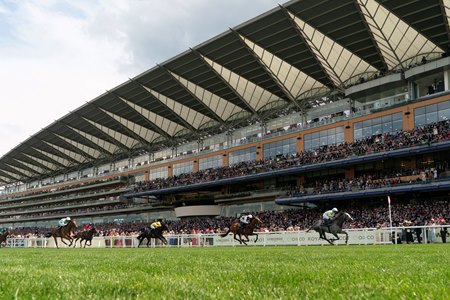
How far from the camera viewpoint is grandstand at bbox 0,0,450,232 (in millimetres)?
43344

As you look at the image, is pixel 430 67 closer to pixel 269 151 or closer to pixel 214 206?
pixel 269 151

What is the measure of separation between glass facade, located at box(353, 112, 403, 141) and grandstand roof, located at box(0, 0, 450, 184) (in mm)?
4905

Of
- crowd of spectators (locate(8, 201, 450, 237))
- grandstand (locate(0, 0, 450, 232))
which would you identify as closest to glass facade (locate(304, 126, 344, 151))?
grandstand (locate(0, 0, 450, 232))

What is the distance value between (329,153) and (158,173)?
36.3 metres

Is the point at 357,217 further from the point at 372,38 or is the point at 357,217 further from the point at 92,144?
the point at 92,144

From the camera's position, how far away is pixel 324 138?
179ft

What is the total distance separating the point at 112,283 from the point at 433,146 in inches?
1630

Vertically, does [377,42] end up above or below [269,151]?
above

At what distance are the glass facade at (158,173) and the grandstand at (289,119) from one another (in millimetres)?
311

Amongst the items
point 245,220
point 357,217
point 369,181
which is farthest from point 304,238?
point 369,181

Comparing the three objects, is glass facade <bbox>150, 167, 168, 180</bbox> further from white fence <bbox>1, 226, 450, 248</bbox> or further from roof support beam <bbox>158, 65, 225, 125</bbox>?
white fence <bbox>1, 226, 450, 248</bbox>

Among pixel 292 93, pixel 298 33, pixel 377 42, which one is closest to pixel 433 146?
pixel 377 42

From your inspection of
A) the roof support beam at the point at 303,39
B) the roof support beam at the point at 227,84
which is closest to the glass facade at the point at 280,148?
the roof support beam at the point at 227,84

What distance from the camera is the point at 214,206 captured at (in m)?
65.7
